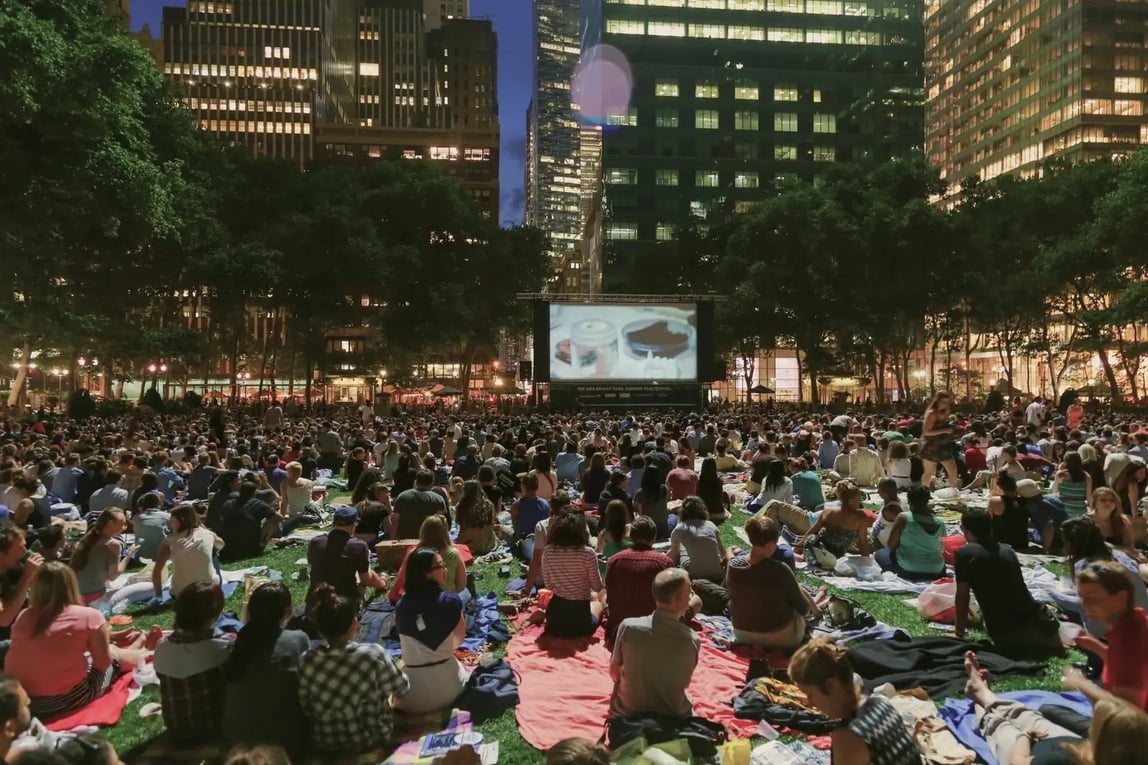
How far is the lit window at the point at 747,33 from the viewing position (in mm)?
84688

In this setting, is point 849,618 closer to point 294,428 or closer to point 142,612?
point 142,612

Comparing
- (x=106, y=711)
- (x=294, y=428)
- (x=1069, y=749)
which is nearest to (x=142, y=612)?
(x=106, y=711)

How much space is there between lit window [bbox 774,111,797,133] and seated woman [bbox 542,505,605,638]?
8468 cm

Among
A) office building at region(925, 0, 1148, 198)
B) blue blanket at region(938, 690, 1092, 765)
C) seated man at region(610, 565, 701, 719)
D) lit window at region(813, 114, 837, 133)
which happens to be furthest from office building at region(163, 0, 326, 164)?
blue blanket at region(938, 690, 1092, 765)

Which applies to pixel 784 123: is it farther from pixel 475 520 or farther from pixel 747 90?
pixel 475 520

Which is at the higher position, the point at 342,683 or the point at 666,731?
the point at 342,683

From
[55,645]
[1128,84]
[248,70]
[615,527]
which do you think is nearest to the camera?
[55,645]

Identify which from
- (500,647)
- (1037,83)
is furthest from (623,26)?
(500,647)

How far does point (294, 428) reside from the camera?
2167 centimetres

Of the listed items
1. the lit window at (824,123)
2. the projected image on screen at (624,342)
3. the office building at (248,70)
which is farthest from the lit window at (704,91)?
the office building at (248,70)

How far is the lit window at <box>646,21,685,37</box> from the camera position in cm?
8281

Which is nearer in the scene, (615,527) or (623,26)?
(615,527)

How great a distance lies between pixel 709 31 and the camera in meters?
84.0

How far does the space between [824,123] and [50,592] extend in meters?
90.1
